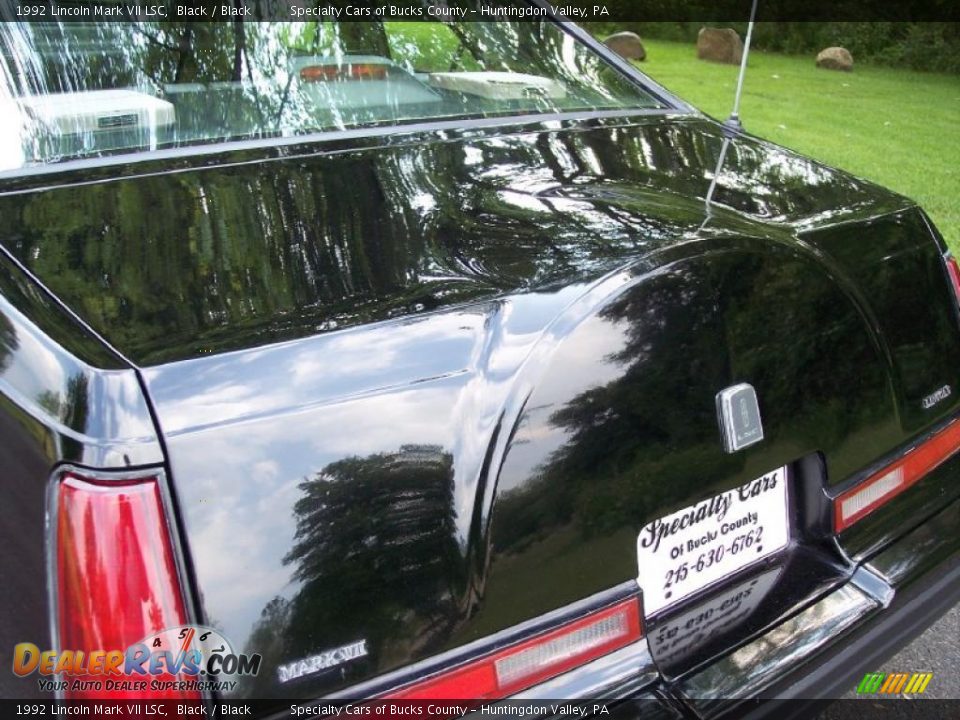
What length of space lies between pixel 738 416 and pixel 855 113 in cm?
1094

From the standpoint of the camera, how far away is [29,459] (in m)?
1.21

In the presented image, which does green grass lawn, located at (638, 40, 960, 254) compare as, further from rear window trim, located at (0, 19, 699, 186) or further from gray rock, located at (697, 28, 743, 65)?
rear window trim, located at (0, 19, 699, 186)

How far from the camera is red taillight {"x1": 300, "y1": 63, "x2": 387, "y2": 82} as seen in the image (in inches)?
95.7

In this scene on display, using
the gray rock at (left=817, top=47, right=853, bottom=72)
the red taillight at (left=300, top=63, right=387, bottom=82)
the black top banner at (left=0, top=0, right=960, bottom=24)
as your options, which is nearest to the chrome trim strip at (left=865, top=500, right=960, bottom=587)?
the red taillight at (left=300, top=63, right=387, bottom=82)

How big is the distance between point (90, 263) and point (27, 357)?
0.94 feet

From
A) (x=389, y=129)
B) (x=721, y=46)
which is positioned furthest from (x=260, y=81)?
(x=721, y=46)

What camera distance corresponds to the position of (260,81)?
2350 millimetres

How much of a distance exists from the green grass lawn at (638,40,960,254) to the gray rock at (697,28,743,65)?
23cm

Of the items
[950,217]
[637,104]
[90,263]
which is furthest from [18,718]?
[950,217]

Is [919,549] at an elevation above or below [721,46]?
below

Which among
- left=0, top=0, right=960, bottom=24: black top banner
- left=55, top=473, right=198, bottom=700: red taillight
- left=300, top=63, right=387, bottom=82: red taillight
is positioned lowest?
left=55, top=473, right=198, bottom=700: red taillight

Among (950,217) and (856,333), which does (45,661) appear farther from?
(950,217)

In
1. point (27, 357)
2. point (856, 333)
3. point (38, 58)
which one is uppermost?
point (38, 58)

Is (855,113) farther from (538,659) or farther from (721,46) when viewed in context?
(538,659)
